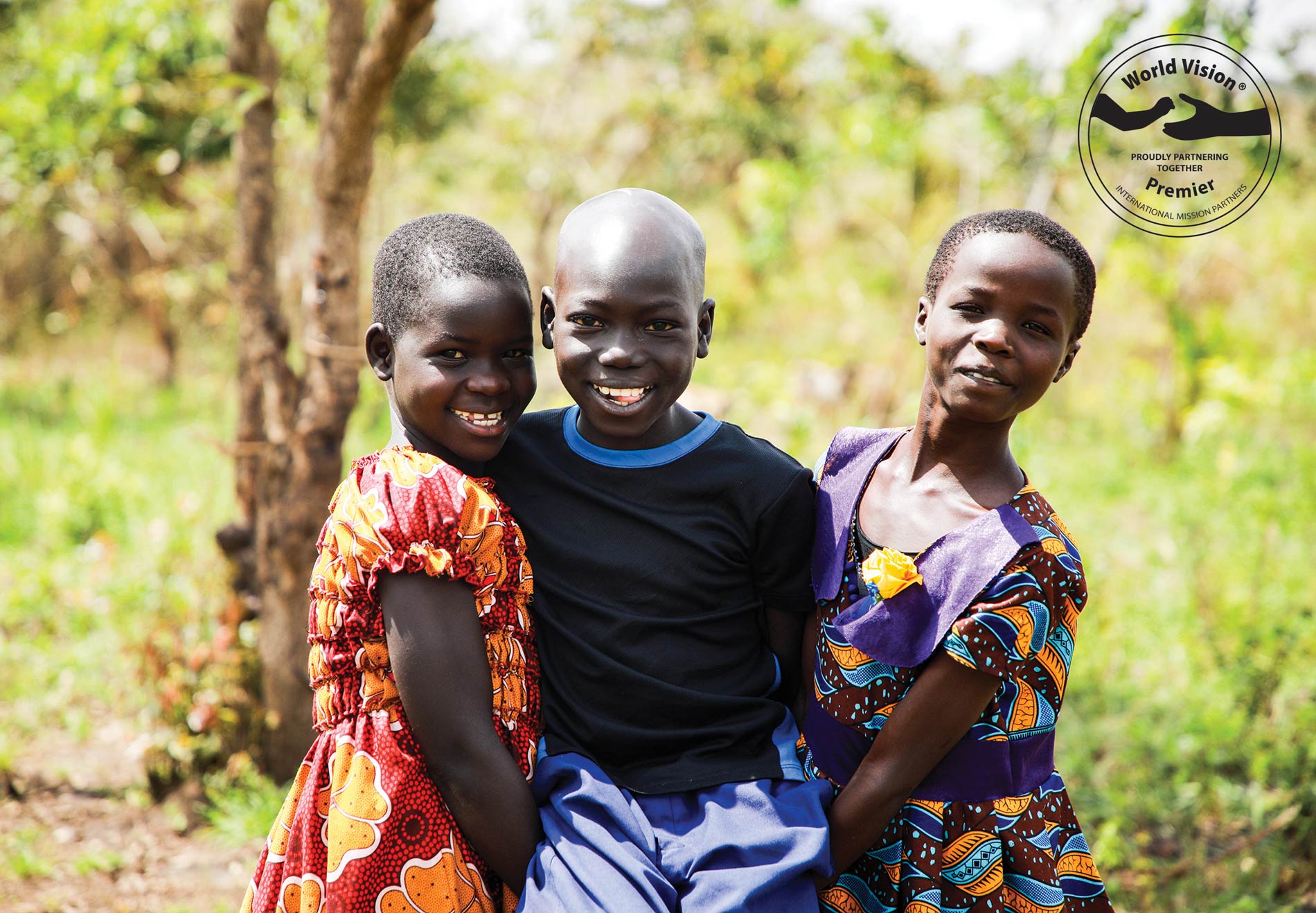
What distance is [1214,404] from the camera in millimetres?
6473

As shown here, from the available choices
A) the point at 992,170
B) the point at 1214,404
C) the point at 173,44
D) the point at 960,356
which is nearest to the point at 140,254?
the point at 173,44

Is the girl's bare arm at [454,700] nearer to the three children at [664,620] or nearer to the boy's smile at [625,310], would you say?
the three children at [664,620]

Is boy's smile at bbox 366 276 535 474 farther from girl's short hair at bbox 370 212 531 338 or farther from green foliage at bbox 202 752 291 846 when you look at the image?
green foliage at bbox 202 752 291 846

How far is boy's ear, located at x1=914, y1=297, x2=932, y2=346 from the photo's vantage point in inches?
66.5

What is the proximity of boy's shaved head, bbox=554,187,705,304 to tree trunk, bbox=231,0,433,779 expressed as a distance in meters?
1.03

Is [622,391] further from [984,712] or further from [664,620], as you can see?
[984,712]

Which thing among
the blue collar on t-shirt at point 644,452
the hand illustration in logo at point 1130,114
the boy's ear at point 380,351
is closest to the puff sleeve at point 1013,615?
the blue collar on t-shirt at point 644,452

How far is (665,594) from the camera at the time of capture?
163cm

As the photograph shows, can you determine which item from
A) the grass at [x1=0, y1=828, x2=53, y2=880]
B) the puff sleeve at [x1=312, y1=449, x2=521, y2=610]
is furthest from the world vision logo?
the grass at [x1=0, y1=828, x2=53, y2=880]

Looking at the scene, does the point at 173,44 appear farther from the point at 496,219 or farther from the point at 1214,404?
the point at 496,219

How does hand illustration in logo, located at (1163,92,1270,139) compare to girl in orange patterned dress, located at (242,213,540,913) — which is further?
hand illustration in logo, located at (1163,92,1270,139)

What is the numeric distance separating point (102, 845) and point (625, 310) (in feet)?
8.51

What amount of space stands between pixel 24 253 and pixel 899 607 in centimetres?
1259

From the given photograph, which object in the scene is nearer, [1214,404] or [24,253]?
[1214,404]
